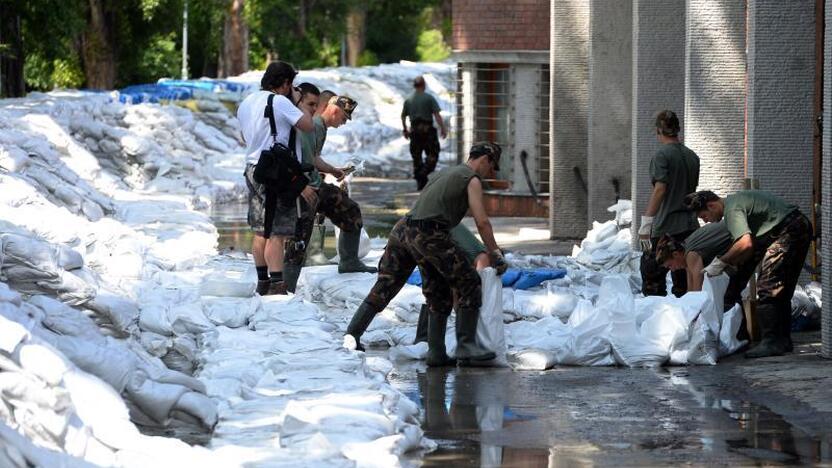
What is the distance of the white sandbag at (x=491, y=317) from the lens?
35.9ft

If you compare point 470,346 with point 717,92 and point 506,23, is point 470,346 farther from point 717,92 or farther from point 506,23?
point 506,23

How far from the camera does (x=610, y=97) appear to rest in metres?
18.5

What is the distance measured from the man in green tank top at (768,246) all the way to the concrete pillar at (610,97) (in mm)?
7086

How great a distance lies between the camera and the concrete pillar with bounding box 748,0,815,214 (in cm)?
1287

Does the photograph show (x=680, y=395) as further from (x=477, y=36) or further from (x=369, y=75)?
(x=369, y=75)

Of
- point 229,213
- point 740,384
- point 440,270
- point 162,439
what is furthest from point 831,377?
point 229,213

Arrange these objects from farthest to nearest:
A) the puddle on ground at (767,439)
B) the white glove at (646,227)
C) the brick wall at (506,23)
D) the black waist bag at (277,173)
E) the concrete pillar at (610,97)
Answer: the brick wall at (506,23) < the concrete pillar at (610,97) < the white glove at (646,227) < the black waist bag at (277,173) < the puddle on ground at (767,439)

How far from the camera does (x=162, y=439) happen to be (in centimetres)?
748

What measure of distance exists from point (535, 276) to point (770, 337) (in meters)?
2.51

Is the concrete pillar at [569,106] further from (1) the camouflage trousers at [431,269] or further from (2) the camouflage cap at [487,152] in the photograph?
(2) the camouflage cap at [487,152]

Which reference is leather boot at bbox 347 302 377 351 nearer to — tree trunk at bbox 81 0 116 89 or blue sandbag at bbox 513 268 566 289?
blue sandbag at bbox 513 268 566 289

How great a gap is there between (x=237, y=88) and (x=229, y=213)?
1695 centimetres

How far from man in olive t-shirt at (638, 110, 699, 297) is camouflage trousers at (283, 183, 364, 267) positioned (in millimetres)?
2409

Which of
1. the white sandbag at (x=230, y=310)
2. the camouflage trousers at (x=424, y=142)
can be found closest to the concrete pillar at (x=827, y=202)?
the white sandbag at (x=230, y=310)
